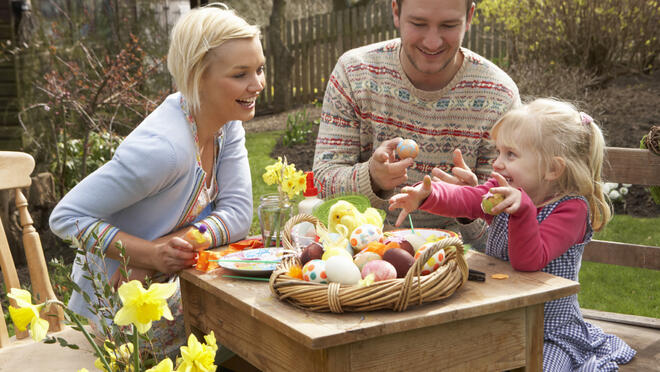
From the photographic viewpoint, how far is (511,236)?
184 cm

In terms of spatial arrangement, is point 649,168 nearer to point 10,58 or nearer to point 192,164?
point 192,164

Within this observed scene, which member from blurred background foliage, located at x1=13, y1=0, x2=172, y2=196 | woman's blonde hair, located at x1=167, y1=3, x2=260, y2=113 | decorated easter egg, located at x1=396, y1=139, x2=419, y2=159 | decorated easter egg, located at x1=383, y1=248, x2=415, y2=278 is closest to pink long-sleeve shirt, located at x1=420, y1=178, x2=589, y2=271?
decorated easter egg, located at x1=396, y1=139, x2=419, y2=159

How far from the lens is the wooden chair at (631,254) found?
2.50 meters

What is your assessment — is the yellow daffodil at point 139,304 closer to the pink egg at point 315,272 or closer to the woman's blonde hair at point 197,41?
the pink egg at point 315,272

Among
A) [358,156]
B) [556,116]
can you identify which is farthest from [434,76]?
[556,116]

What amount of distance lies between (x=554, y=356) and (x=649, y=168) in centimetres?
104

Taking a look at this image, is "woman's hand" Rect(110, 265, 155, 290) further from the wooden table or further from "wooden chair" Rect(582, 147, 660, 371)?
"wooden chair" Rect(582, 147, 660, 371)

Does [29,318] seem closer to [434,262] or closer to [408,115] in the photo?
[434,262]

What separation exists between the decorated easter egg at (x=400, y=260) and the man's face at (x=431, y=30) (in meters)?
1.05

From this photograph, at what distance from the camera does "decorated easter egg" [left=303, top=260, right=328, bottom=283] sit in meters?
1.61

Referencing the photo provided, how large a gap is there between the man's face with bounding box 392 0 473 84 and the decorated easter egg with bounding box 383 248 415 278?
41.2 inches

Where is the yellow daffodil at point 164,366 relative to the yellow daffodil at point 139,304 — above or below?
below

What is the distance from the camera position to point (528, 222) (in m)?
1.85

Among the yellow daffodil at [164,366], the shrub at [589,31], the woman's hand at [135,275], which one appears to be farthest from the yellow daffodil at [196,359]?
the shrub at [589,31]
